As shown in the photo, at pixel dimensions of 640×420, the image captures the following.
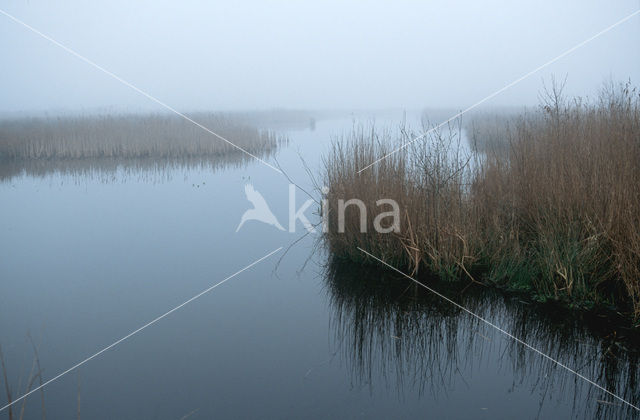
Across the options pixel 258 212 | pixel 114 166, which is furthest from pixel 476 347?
pixel 114 166

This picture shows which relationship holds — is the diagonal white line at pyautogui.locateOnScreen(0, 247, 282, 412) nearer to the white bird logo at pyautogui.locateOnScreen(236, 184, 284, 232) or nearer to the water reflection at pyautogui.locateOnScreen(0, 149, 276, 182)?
the white bird logo at pyautogui.locateOnScreen(236, 184, 284, 232)

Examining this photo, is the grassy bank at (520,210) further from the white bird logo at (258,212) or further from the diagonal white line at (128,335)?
the white bird logo at (258,212)

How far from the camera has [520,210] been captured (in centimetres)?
435

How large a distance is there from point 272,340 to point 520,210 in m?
2.34

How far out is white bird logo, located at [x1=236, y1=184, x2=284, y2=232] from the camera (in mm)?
6768

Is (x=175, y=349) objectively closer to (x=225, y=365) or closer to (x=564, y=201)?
(x=225, y=365)

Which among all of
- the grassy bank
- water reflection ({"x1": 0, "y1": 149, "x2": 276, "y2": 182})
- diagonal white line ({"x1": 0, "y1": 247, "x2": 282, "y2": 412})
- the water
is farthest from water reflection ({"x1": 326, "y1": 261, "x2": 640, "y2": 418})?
water reflection ({"x1": 0, "y1": 149, "x2": 276, "y2": 182})

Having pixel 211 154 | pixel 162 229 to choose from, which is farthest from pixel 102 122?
pixel 162 229

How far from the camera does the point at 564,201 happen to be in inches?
152

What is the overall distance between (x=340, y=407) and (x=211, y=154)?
1046 cm

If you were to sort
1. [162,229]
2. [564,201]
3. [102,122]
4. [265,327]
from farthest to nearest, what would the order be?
[102,122] → [162,229] → [564,201] → [265,327]

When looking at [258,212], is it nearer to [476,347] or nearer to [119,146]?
[476,347]

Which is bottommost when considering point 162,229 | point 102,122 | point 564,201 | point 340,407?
point 340,407

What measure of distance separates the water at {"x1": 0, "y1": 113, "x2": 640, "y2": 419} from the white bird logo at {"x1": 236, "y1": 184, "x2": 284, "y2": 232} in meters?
0.85
